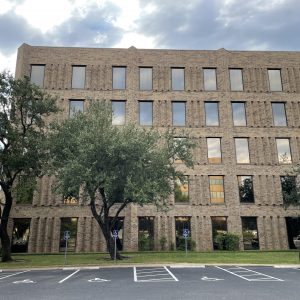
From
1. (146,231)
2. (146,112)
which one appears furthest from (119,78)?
(146,231)

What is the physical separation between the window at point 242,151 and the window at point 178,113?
5584 millimetres

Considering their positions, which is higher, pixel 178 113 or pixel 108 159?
pixel 178 113

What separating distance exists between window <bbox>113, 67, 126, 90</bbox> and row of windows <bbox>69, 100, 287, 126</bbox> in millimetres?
1618

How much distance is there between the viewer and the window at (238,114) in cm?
3356

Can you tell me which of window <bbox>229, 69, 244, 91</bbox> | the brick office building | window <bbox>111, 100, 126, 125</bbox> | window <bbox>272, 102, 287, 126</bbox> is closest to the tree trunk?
the brick office building

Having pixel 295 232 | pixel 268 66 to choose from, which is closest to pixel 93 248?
pixel 295 232

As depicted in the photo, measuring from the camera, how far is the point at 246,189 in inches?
1254

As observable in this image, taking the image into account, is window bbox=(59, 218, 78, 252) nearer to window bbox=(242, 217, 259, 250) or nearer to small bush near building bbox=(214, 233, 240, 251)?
small bush near building bbox=(214, 233, 240, 251)

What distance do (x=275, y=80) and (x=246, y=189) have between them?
12.0 metres

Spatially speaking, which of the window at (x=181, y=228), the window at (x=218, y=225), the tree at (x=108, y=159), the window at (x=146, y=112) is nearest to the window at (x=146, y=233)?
the window at (x=181, y=228)

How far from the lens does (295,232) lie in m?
30.9

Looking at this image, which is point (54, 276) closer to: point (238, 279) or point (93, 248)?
point (238, 279)

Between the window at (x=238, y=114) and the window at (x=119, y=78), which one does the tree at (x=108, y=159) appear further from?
the window at (x=238, y=114)

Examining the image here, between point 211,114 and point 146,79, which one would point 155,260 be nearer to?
point 211,114
